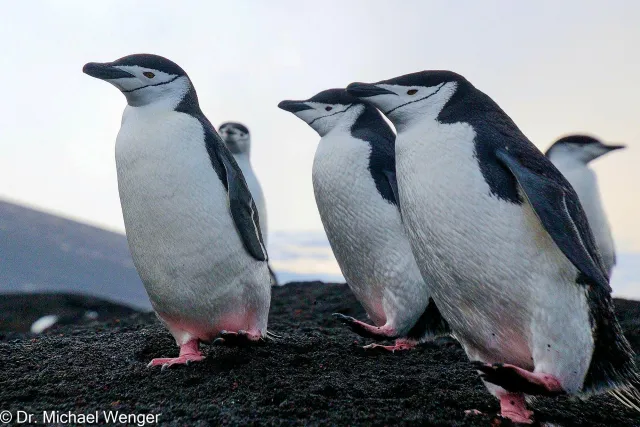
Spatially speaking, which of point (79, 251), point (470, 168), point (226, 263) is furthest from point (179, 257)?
point (79, 251)

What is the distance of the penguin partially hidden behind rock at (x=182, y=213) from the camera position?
369 centimetres

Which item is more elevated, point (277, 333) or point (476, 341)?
point (476, 341)

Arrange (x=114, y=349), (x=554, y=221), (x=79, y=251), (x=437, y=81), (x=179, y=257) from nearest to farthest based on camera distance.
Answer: (x=554, y=221)
(x=437, y=81)
(x=179, y=257)
(x=114, y=349)
(x=79, y=251)

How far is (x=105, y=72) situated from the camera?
3.81 meters

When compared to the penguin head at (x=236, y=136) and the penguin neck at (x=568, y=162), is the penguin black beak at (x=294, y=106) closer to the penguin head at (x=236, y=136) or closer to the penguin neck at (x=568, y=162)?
the penguin head at (x=236, y=136)

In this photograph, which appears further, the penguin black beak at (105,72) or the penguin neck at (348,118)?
the penguin neck at (348,118)

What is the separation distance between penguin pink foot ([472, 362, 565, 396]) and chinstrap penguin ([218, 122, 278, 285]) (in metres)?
6.46

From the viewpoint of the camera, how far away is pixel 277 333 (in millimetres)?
4848

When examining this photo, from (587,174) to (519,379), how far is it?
602cm

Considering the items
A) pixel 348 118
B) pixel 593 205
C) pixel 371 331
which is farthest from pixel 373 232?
pixel 593 205

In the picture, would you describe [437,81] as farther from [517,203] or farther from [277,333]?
[277,333]

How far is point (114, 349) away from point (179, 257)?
98 cm

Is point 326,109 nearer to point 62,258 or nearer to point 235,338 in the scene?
point 235,338

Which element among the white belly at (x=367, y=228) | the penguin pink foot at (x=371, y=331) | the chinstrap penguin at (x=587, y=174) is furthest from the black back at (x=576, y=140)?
the penguin pink foot at (x=371, y=331)
